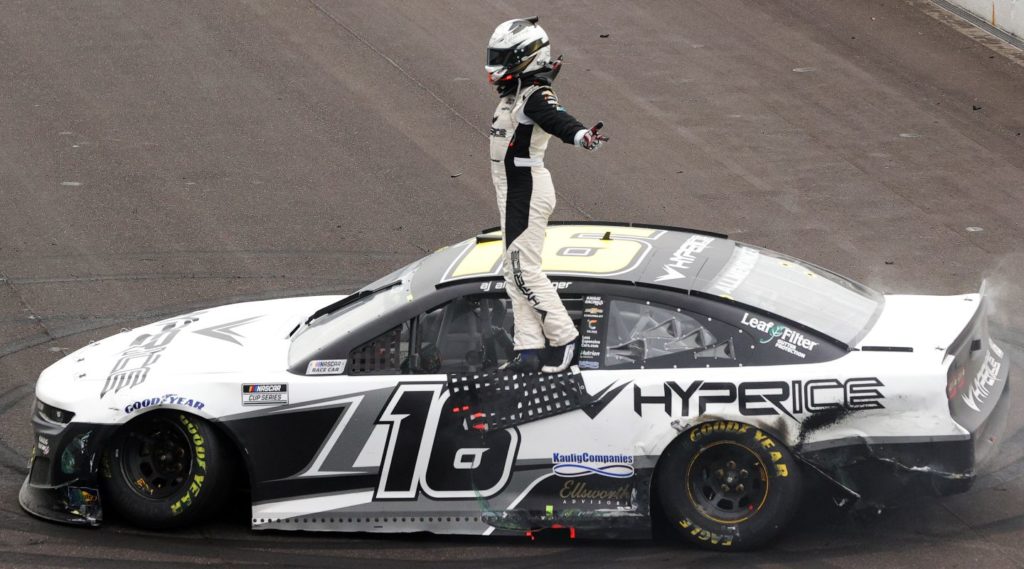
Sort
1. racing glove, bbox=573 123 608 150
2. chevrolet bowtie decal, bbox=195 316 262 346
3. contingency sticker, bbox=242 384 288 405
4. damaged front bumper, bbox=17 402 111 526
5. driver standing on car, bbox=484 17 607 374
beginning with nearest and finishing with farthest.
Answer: racing glove, bbox=573 123 608 150, driver standing on car, bbox=484 17 607 374, contingency sticker, bbox=242 384 288 405, damaged front bumper, bbox=17 402 111 526, chevrolet bowtie decal, bbox=195 316 262 346

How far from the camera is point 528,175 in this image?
673cm

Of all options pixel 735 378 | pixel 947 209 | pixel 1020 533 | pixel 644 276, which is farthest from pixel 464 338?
pixel 947 209

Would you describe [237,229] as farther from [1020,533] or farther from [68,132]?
[1020,533]

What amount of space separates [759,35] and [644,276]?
10.3m

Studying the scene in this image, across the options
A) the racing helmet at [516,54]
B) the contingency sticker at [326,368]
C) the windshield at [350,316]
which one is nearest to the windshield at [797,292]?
the racing helmet at [516,54]

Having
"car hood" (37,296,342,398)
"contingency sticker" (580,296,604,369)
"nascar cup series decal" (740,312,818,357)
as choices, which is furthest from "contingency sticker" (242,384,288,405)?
"nascar cup series decal" (740,312,818,357)

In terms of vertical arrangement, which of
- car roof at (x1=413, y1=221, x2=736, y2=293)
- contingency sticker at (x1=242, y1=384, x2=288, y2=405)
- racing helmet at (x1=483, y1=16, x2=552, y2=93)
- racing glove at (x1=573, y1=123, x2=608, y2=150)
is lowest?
contingency sticker at (x1=242, y1=384, x2=288, y2=405)

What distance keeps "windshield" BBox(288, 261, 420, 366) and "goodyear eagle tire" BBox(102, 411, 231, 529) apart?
0.62 meters

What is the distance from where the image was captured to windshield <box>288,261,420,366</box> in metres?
6.72

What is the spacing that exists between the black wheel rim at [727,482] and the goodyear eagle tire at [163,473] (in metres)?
2.30

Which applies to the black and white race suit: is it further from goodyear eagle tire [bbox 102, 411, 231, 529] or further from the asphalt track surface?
goodyear eagle tire [bbox 102, 411, 231, 529]

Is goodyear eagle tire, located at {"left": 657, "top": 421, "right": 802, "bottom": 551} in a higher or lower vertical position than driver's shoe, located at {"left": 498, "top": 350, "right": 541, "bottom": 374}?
lower

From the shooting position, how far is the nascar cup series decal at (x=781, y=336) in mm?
6277

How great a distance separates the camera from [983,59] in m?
15.3
